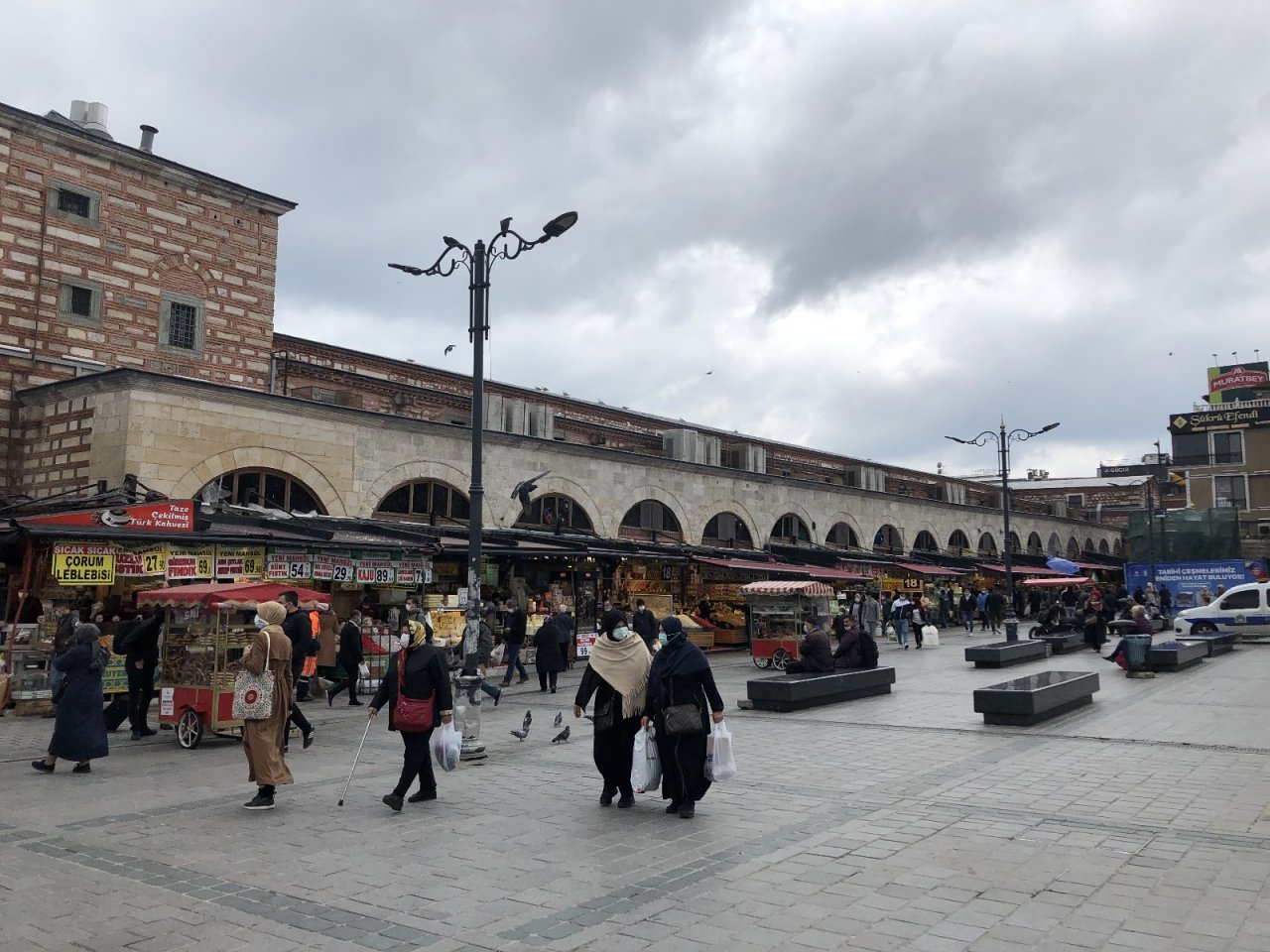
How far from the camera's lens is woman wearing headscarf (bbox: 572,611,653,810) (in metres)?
7.79

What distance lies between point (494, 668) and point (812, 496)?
16315 mm

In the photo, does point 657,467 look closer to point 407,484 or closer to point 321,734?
point 407,484

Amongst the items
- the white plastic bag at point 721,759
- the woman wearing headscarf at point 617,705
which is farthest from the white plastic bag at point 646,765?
the white plastic bag at point 721,759

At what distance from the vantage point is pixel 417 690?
771 centimetres

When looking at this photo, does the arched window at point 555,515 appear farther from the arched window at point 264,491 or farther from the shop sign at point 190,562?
the shop sign at point 190,562

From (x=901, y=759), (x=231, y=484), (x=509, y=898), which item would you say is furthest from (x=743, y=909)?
(x=231, y=484)

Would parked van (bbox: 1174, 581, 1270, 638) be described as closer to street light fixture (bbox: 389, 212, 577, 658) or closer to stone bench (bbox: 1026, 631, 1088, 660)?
stone bench (bbox: 1026, 631, 1088, 660)

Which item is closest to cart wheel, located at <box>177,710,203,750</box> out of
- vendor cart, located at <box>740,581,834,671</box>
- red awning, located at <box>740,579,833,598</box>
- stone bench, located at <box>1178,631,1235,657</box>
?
vendor cart, located at <box>740,581,834,671</box>

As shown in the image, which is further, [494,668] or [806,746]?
[494,668]

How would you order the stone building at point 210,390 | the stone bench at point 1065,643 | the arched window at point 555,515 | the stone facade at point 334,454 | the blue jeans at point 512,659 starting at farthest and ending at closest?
the arched window at point 555,515 → the stone bench at point 1065,643 → the blue jeans at point 512,659 → the stone building at point 210,390 → the stone facade at point 334,454

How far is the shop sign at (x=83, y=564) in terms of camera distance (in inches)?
531

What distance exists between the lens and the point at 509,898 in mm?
5367

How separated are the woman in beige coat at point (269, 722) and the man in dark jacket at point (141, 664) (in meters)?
4.60

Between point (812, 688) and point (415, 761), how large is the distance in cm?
734
